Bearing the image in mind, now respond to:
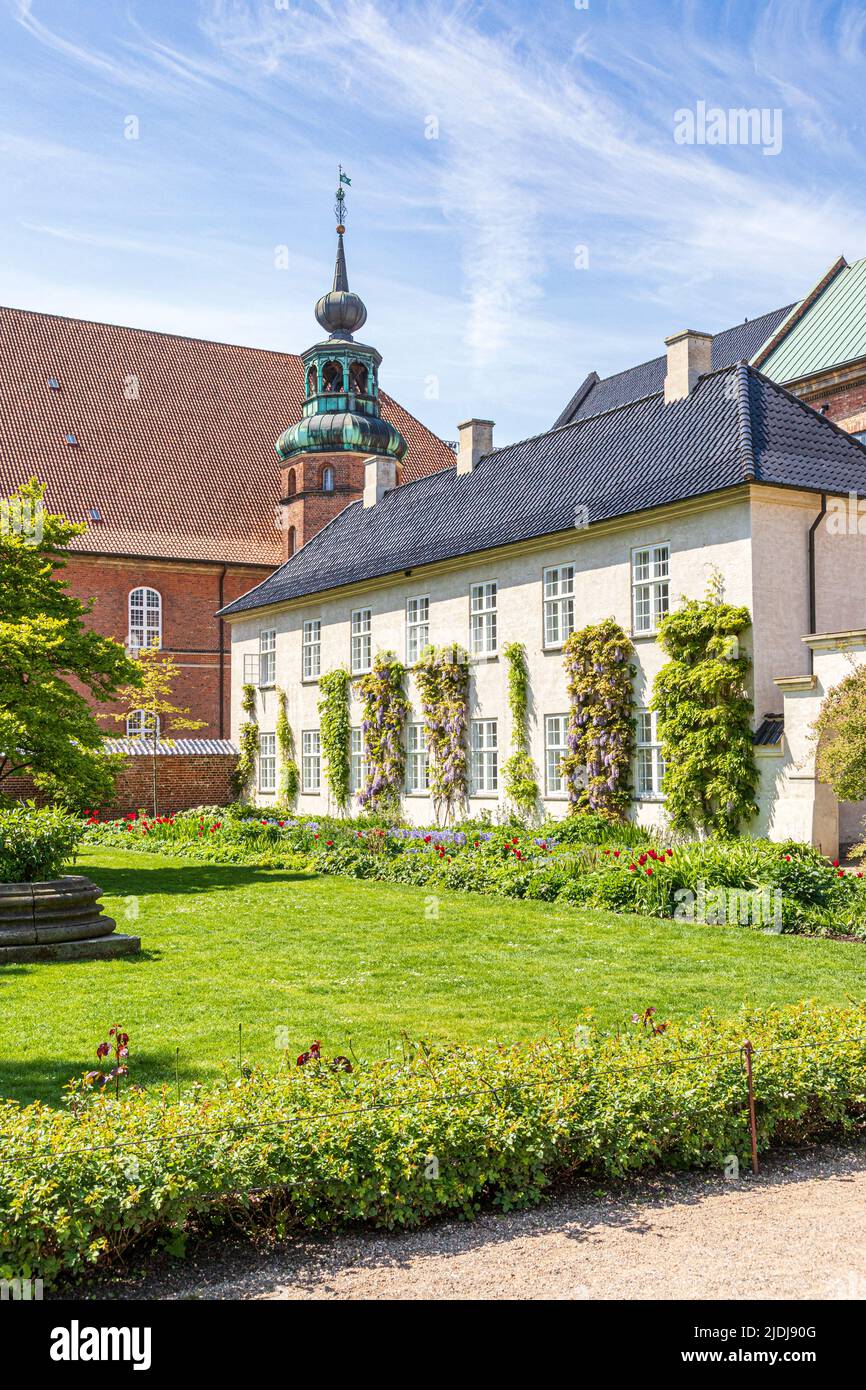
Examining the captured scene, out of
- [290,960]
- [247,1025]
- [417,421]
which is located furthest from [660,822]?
[417,421]

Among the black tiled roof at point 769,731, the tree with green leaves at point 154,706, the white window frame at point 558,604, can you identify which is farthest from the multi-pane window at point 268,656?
the black tiled roof at point 769,731

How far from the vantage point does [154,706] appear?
3622cm

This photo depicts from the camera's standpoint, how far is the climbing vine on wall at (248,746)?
35500 millimetres

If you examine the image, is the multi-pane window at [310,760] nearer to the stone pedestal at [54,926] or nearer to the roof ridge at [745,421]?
the roof ridge at [745,421]

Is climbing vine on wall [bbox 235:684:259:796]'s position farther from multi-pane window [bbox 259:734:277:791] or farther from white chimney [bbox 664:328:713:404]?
white chimney [bbox 664:328:713:404]

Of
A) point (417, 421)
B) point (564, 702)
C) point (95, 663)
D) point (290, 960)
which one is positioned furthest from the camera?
point (417, 421)

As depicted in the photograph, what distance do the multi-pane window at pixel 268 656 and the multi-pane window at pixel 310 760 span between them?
261cm

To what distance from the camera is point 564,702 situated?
23688 mm

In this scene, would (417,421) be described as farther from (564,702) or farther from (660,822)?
(660,822)

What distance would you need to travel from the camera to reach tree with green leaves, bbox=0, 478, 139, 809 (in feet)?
59.4

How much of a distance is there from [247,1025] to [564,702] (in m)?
15.0

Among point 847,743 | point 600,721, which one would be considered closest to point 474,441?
point 600,721

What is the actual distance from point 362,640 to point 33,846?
17547 millimetres

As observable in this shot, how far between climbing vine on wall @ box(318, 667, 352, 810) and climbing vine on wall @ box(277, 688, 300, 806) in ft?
6.97
